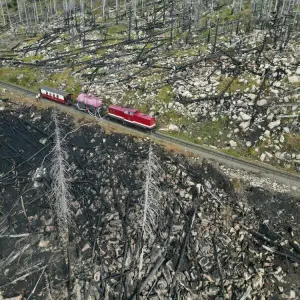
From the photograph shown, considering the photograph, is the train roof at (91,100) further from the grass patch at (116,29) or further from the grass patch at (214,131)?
the grass patch at (116,29)

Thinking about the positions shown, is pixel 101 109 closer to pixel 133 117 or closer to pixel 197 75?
pixel 133 117

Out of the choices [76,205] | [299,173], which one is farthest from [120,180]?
[299,173]

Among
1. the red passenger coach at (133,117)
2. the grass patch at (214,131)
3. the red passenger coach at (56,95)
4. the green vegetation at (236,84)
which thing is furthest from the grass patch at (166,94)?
the red passenger coach at (56,95)

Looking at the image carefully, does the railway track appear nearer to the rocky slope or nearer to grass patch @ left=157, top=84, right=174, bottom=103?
the rocky slope

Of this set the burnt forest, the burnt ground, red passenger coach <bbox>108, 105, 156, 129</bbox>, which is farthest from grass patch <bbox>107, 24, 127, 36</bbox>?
the burnt ground

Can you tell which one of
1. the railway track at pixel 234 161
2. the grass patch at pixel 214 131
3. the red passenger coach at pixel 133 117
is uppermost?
the red passenger coach at pixel 133 117

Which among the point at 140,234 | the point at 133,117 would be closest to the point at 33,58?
the point at 133,117
